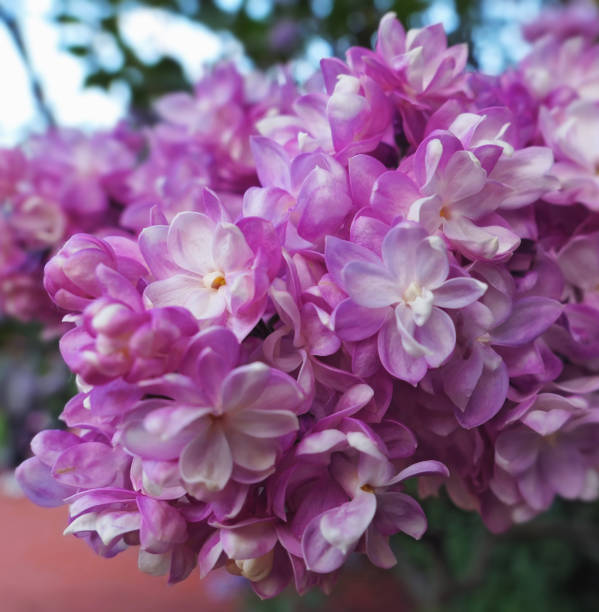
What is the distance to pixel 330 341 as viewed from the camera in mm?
290

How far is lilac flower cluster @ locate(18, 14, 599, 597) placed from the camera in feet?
0.84

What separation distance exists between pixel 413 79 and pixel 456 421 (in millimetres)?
181

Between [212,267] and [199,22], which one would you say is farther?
[199,22]

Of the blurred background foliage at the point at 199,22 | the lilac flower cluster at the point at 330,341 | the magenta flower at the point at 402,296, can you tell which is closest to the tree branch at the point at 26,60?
the blurred background foliage at the point at 199,22

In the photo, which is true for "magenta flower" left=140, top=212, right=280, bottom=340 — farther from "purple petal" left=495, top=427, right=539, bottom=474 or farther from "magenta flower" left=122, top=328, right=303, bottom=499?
"purple petal" left=495, top=427, right=539, bottom=474

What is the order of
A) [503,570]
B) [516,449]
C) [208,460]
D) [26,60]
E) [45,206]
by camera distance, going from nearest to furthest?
[208,460] → [516,449] → [45,206] → [26,60] → [503,570]

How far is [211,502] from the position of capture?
27cm

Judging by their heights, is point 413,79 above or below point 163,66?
above

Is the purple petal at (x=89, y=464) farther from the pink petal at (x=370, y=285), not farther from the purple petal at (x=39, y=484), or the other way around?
the pink petal at (x=370, y=285)

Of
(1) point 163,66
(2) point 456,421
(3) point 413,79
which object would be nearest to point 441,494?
(2) point 456,421

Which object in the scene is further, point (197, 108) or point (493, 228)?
point (197, 108)

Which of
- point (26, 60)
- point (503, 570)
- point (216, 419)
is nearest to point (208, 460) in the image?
point (216, 419)

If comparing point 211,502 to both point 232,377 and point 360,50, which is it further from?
point 360,50

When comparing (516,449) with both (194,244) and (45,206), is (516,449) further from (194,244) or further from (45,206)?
(45,206)
